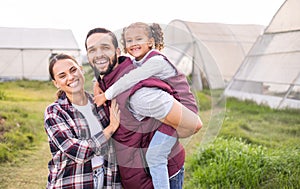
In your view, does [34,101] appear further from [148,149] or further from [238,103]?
[238,103]

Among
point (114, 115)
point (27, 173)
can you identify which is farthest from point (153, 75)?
point (27, 173)

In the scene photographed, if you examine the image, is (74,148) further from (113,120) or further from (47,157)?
(47,157)

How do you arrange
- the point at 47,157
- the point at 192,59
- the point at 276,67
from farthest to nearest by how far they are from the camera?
the point at 276,67
the point at 47,157
the point at 192,59

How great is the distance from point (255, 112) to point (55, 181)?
5.10 m

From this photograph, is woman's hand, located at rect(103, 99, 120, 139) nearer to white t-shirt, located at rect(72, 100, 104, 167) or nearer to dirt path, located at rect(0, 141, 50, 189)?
white t-shirt, located at rect(72, 100, 104, 167)

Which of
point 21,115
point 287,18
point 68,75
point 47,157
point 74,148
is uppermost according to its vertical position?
point 68,75

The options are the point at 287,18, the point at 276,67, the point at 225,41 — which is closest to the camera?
the point at 276,67

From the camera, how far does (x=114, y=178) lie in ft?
5.42

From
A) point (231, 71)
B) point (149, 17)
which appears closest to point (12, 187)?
point (149, 17)

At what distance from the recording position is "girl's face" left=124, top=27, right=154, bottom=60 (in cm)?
141

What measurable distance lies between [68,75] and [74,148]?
305 mm

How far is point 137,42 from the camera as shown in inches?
55.3

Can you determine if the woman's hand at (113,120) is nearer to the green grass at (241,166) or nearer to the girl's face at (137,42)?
the girl's face at (137,42)

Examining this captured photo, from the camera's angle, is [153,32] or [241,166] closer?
[153,32]
